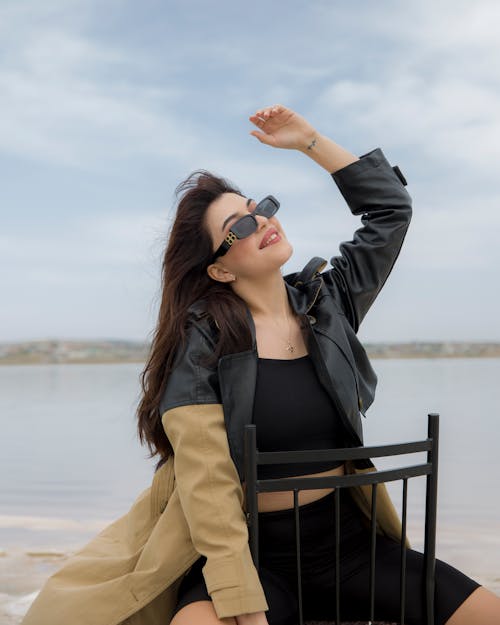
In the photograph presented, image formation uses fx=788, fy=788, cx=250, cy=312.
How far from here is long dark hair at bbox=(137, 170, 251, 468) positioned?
1690mm

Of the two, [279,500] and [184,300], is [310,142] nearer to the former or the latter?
[184,300]

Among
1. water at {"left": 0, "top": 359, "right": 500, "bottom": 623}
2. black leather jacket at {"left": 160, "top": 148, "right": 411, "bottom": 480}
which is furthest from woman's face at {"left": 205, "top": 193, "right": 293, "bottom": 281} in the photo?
water at {"left": 0, "top": 359, "right": 500, "bottom": 623}

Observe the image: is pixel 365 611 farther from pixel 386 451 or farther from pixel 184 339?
pixel 184 339

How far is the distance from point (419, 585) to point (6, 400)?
10194mm

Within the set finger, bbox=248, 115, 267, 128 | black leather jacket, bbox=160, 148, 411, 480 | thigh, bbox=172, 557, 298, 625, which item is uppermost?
finger, bbox=248, 115, 267, 128

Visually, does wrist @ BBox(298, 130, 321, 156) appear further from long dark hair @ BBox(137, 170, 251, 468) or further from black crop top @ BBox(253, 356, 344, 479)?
black crop top @ BBox(253, 356, 344, 479)

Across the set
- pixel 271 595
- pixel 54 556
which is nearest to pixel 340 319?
pixel 271 595

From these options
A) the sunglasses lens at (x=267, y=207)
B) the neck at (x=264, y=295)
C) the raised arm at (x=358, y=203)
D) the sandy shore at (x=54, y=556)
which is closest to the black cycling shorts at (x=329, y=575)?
the neck at (x=264, y=295)

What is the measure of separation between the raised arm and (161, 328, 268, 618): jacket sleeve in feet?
1.59

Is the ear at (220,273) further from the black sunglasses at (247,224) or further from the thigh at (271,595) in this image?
the thigh at (271,595)

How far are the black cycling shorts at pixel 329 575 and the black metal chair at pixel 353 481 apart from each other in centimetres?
4

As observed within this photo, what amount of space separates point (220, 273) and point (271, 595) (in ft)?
Result: 2.33

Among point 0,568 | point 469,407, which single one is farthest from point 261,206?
point 469,407

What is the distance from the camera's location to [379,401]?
30.5 ft
